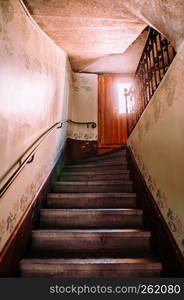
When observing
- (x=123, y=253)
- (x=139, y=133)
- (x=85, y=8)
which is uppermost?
(x=85, y=8)

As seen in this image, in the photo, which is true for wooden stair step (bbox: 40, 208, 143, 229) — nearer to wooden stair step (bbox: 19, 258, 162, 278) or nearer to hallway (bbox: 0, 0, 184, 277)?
hallway (bbox: 0, 0, 184, 277)

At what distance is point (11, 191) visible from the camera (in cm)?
141

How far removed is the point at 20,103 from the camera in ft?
5.07

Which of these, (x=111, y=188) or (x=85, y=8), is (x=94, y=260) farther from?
(x=85, y=8)

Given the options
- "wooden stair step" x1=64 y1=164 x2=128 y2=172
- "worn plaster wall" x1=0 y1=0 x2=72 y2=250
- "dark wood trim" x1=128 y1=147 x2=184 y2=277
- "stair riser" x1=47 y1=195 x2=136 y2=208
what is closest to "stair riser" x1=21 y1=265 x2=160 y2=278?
"dark wood trim" x1=128 y1=147 x2=184 y2=277

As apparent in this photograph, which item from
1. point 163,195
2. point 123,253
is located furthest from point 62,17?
point 123,253

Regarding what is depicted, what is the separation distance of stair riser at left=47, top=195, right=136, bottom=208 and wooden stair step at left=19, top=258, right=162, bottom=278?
0.75 m

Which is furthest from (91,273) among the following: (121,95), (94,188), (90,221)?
(121,95)

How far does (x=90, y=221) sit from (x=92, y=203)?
28 centimetres

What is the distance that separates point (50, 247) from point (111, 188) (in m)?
1.08

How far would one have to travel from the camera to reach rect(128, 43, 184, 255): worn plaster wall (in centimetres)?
129

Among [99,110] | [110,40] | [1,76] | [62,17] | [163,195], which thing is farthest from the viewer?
[99,110]

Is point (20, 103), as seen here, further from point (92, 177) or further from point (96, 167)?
point (96, 167)

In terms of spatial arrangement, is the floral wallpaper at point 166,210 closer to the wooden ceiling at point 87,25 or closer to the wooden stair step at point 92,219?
the wooden stair step at point 92,219
